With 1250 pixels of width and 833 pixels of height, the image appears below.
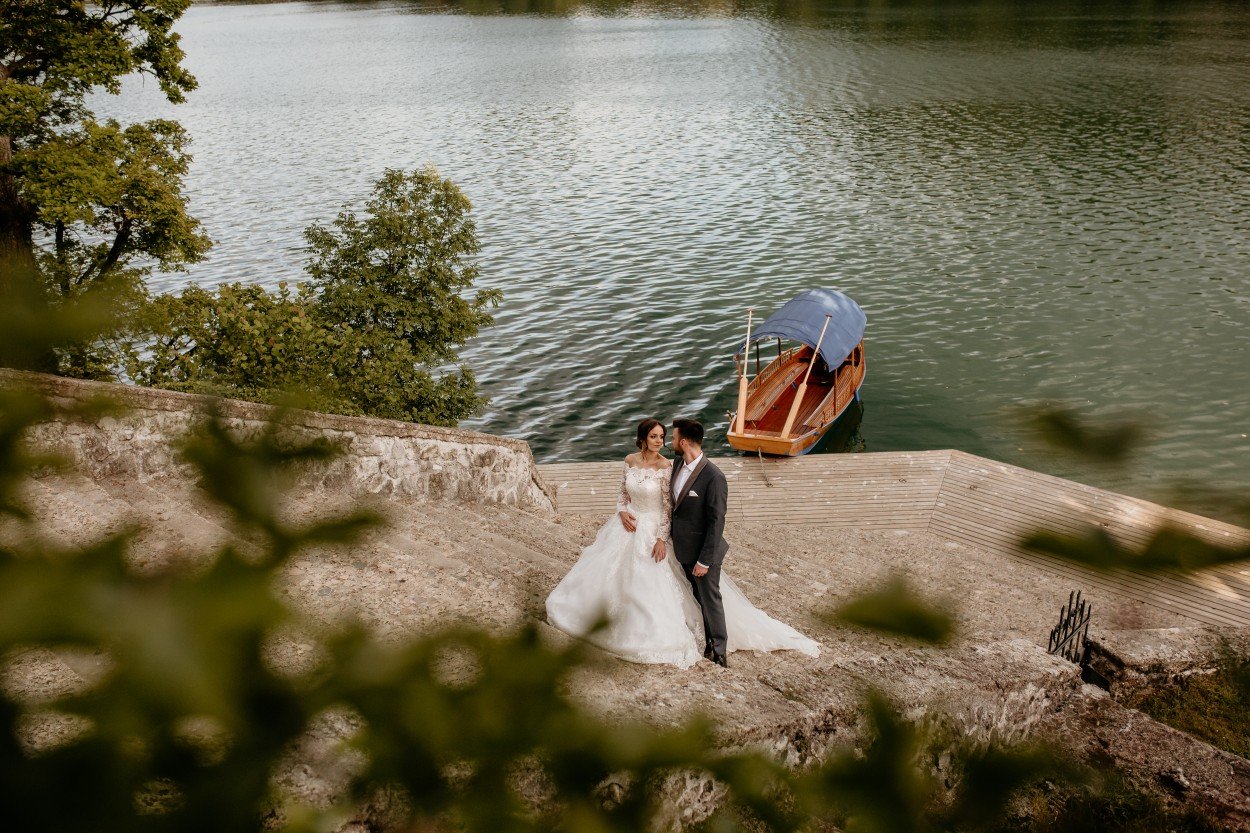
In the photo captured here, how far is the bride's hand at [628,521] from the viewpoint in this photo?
332 inches

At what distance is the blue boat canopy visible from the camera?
2150 cm

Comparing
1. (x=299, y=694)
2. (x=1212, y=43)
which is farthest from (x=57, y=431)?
(x=1212, y=43)

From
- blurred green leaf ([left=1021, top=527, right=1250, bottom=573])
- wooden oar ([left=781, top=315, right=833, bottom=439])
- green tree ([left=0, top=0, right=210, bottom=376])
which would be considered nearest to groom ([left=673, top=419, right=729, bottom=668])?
blurred green leaf ([left=1021, top=527, right=1250, bottom=573])

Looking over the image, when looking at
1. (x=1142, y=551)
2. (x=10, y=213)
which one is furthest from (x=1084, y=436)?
(x=10, y=213)

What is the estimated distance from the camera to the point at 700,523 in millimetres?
8234

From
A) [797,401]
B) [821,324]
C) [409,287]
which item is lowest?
[797,401]

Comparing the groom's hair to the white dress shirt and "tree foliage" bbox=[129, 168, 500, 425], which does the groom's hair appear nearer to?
the white dress shirt

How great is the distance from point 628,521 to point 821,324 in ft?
48.9

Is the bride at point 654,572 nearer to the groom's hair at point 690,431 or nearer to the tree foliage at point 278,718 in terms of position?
the groom's hair at point 690,431

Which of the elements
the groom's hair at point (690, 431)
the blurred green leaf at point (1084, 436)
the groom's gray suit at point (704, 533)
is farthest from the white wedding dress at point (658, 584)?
the blurred green leaf at point (1084, 436)

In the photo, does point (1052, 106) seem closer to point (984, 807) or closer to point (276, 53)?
point (984, 807)

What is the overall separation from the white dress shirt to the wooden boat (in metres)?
10.8

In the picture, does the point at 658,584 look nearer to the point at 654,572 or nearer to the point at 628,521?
the point at 654,572

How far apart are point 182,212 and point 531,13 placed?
345 ft
